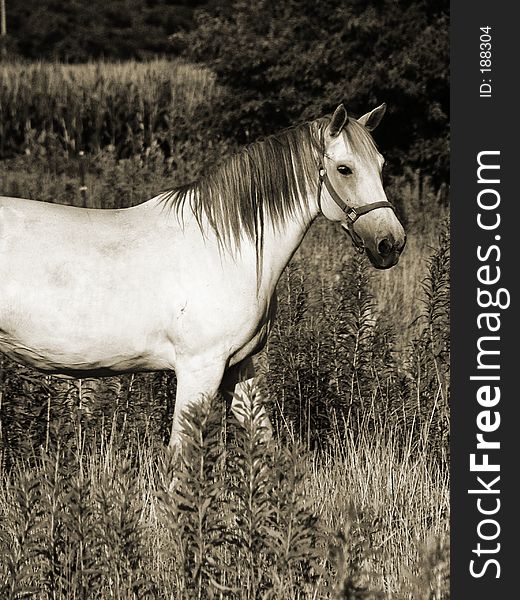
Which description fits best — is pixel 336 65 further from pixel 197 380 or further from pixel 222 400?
pixel 197 380

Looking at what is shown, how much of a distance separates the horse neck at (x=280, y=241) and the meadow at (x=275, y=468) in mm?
506

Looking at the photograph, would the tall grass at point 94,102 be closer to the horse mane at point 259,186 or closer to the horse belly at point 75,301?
the horse mane at point 259,186

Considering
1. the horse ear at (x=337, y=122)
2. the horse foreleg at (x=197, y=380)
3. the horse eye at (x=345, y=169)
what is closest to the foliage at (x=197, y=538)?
the horse foreleg at (x=197, y=380)

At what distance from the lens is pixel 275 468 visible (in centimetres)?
320

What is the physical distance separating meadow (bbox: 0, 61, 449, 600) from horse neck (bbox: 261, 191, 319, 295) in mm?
506

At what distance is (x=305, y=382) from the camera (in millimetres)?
5445

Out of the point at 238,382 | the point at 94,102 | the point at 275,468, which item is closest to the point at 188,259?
the point at 238,382

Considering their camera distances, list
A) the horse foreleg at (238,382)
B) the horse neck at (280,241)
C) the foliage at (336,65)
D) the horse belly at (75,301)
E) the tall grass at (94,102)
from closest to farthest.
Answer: the horse belly at (75,301) < the horse neck at (280,241) < the horse foreleg at (238,382) < the foliage at (336,65) < the tall grass at (94,102)

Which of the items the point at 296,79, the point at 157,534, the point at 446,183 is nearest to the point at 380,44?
the point at 296,79

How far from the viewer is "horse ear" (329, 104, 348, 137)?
419 centimetres

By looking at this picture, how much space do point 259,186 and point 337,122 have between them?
44cm

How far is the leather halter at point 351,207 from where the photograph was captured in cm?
421

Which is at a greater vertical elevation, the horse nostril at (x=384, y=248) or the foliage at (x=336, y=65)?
the foliage at (x=336, y=65)

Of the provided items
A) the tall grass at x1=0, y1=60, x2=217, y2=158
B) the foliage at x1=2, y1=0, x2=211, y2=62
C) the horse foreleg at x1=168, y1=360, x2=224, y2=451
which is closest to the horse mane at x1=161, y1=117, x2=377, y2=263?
the horse foreleg at x1=168, y1=360, x2=224, y2=451
